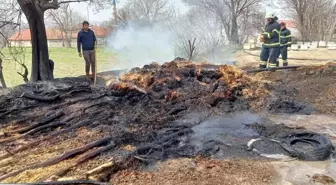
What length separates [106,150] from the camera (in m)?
4.02

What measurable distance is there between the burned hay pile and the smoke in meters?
9.42

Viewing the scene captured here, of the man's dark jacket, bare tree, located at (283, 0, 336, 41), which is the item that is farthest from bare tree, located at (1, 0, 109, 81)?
bare tree, located at (283, 0, 336, 41)

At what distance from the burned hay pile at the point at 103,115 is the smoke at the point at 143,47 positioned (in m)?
9.42

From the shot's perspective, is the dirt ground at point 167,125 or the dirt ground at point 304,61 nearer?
the dirt ground at point 167,125

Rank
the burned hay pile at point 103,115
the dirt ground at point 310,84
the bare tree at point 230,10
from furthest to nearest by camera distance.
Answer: the bare tree at point 230,10, the dirt ground at point 310,84, the burned hay pile at point 103,115

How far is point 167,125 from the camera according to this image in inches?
203

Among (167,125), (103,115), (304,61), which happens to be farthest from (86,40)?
(304,61)

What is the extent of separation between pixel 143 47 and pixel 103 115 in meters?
14.3

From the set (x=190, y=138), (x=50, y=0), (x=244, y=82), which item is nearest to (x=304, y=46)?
(x=244, y=82)

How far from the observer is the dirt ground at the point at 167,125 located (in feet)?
11.1

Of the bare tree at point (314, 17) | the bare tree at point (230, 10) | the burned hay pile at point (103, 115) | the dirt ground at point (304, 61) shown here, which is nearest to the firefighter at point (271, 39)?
the burned hay pile at point (103, 115)

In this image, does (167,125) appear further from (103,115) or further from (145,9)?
(145,9)

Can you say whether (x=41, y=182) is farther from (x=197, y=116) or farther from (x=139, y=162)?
(x=197, y=116)

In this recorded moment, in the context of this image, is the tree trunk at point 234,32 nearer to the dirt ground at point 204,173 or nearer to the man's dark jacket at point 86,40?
the man's dark jacket at point 86,40
